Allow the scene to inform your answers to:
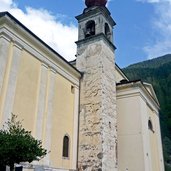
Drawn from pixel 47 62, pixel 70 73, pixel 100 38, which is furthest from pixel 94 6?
pixel 47 62

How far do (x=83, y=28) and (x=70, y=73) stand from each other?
→ 4.67 m

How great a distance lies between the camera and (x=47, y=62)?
14422mm

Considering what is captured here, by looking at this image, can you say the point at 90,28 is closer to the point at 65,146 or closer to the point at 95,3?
the point at 95,3

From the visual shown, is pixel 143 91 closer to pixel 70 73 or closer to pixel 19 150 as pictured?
pixel 70 73

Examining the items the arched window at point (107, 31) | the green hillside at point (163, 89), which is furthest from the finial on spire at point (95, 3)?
the green hillside at point (163, 89)

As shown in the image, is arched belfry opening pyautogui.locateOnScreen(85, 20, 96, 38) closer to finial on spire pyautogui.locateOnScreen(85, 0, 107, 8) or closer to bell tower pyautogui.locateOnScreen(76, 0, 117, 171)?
bell tower pyautogui.locateOnScreen(76, 0, 117, 171)

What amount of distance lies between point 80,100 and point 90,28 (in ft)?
19.5

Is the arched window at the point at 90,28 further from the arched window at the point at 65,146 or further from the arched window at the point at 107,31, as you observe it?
the arched window at the point at 65,146

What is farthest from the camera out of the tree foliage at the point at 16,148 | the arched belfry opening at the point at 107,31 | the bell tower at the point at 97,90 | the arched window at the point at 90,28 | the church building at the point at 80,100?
the arched belfry opening at the point at 107,31

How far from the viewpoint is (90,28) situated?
64.6ft

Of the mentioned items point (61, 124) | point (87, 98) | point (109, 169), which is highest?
point (87, 98)

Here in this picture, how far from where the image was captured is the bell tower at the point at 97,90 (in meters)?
15.4

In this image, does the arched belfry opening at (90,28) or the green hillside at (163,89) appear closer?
the arched belfry opening at (90,28)

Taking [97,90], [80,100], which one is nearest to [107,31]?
[97,90]
